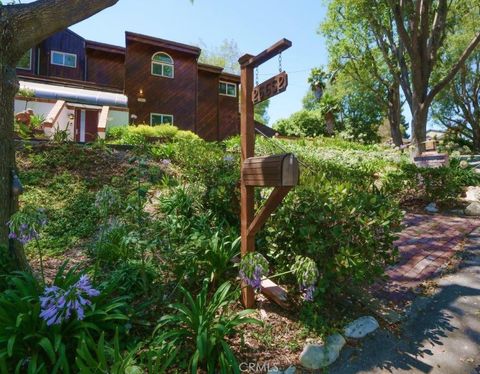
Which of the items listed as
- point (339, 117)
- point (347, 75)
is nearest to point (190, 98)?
point (347, 75)

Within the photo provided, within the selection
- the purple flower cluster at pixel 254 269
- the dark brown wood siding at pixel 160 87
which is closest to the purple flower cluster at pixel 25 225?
the purple flower cluster at pixel 254 269

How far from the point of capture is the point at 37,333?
2.32m

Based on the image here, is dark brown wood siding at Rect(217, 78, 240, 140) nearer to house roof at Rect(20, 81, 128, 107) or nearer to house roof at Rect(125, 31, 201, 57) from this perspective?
house roof at Rect(125, 31, 201, 57)

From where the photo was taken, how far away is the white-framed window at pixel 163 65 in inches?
671

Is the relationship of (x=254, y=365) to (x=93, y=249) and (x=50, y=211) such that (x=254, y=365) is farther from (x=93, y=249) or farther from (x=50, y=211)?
(x=50, y=211)

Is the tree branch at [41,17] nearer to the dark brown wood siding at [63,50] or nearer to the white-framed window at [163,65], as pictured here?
the white-framed window at [163,65]

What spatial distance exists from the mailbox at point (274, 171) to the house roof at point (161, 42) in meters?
15.7

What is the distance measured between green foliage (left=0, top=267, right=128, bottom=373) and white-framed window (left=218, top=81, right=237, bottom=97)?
1904cm

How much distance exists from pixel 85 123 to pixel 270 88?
1388 cm

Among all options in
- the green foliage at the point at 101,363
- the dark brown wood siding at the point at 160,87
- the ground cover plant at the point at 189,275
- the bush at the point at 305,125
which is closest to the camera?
the green foliage at the point at 101,363

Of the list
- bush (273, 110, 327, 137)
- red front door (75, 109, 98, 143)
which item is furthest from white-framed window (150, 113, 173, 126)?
bush (273, 110, 327, 137)

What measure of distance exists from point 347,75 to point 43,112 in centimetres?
1951

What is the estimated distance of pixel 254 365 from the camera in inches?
101

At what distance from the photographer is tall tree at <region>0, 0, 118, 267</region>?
3.16m
